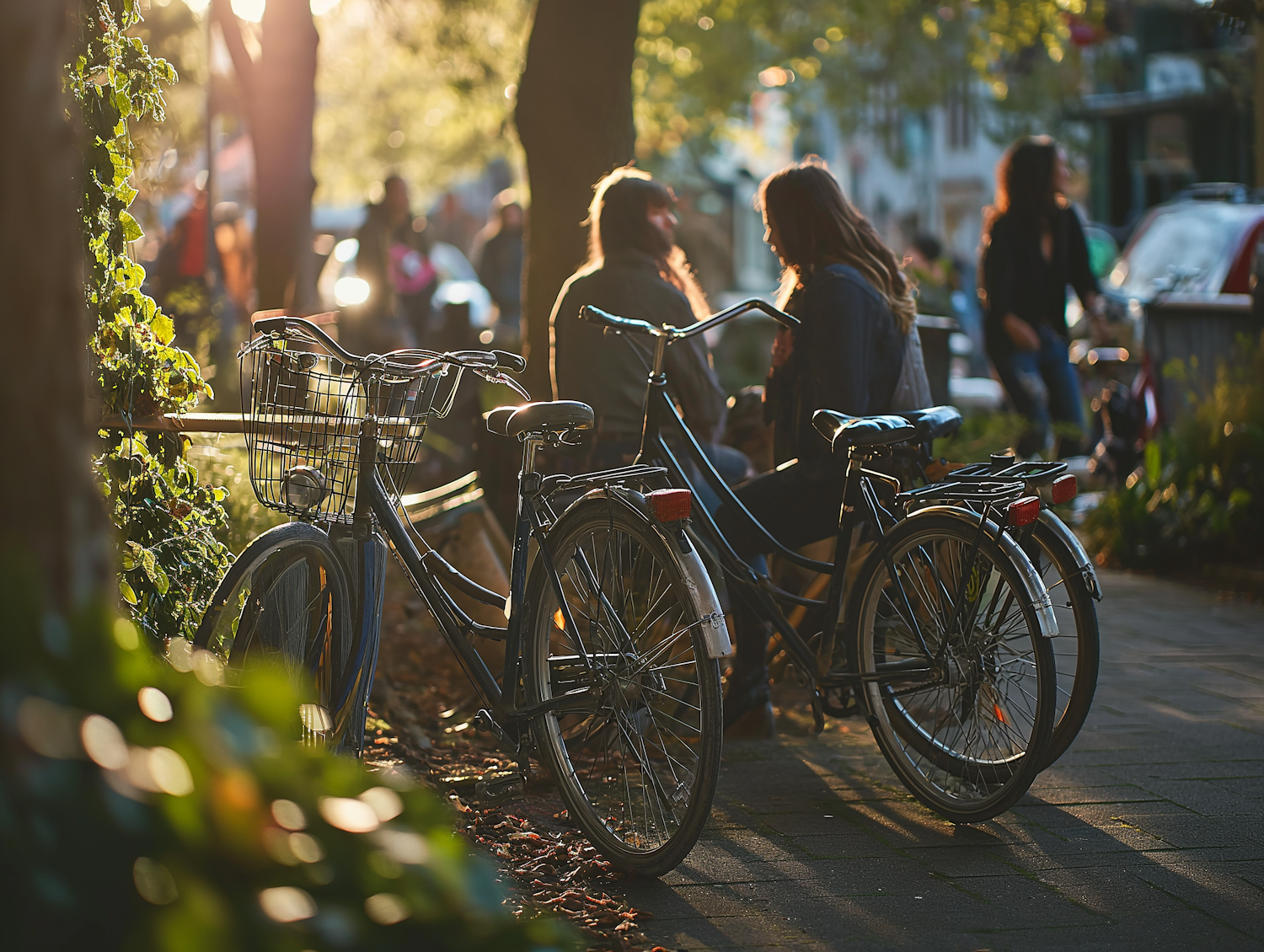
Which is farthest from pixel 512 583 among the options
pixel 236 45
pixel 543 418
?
pixel 236 45

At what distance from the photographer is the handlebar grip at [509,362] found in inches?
154

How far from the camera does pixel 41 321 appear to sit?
5.83 feet

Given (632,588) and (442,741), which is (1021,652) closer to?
(632,588)

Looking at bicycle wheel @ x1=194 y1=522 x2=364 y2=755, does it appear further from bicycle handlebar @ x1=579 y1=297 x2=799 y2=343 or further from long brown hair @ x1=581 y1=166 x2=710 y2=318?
long brown hair @ x1=581 y1=166 x2=710 y2=318

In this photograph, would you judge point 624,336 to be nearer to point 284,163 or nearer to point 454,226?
point 284,163

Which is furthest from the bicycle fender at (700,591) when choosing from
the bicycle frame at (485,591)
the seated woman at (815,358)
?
the seated woman at (815,358)

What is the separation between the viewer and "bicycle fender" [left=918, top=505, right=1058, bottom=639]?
12.1ft

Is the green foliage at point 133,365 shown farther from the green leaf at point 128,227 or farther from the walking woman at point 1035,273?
the walking woman at point 1035,273

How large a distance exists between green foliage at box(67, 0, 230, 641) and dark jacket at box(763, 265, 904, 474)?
1821 millimetres

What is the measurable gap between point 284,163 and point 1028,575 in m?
9.21

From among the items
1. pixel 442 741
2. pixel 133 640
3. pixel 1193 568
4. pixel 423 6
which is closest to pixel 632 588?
pixel 442 741

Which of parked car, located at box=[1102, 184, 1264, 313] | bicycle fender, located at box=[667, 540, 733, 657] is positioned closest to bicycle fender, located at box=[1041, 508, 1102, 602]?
bicycle fender, located at box=[667, 540, 733, 657]

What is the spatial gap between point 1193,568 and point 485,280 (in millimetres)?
9824

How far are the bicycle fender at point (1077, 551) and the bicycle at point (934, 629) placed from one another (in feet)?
0.65
